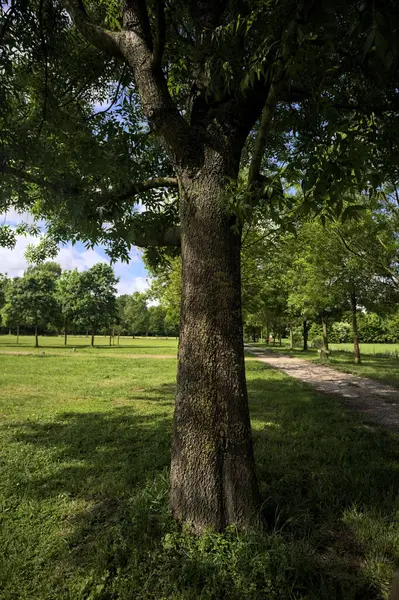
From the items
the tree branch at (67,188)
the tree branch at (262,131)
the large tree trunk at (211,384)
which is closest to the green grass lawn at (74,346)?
the tree branch at (67,188)

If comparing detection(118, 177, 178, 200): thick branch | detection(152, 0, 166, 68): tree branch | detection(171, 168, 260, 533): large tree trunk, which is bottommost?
detection(171, 168, 260, 533): large tree trunk

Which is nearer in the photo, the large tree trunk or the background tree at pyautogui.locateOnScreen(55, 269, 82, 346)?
the large tree trunk

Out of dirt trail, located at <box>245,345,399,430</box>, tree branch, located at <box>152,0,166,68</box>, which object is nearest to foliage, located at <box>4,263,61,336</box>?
dirt trail, located at <box>245,345,399,430</box>

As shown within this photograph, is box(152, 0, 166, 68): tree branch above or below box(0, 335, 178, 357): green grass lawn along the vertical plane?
above

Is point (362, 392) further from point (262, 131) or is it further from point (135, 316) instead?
point (135, 316)

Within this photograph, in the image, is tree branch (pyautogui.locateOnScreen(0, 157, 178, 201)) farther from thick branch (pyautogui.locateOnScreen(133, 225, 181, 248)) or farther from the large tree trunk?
the large tree trunk

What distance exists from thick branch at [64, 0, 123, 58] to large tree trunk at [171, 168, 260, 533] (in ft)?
5.39

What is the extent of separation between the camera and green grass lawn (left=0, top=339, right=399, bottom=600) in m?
2.53

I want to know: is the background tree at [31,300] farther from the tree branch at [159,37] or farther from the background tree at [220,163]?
the tree branch at [159,37]

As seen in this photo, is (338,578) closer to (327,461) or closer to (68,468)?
(327,461)

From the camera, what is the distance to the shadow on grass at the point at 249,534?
2527 mm

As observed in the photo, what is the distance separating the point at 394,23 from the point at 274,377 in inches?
505

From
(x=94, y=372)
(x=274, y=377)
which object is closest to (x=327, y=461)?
(x=274, y=377)

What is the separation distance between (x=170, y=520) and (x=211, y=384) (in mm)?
1213
